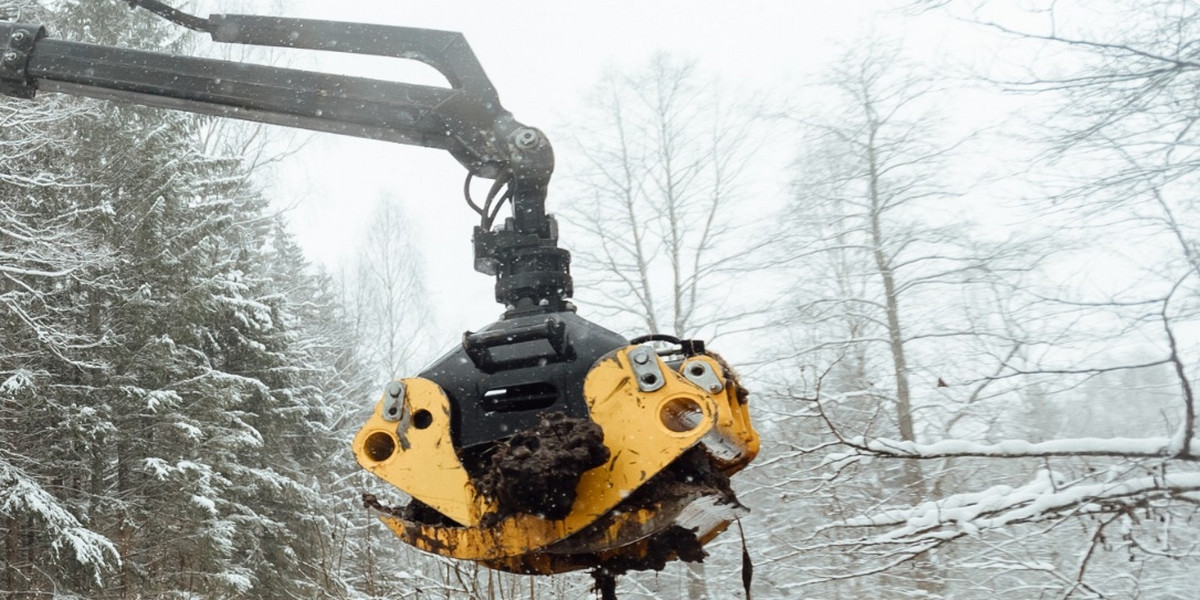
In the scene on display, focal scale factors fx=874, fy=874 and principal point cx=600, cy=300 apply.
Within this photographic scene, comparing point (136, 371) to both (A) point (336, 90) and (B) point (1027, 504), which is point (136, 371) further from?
(B) point (1027, 504)

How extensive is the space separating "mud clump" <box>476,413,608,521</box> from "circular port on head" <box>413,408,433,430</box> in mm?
260

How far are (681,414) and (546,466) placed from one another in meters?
0.31

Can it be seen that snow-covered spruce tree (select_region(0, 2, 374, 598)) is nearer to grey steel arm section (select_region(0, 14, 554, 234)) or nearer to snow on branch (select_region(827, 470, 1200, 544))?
grey steel arm section (select_region(0, 14, 554, 234))

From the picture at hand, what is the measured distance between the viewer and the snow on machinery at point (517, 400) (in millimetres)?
1737

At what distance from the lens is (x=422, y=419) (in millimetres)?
1987

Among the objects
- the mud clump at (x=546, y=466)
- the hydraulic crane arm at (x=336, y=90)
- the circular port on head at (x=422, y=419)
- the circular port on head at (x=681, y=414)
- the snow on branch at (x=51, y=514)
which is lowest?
the mud clump at (x=546, y=466)

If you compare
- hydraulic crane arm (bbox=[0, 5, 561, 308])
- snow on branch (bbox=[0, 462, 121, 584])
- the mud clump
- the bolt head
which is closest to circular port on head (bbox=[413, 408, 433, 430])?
the mud clump

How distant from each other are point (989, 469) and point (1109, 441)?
21.5ft

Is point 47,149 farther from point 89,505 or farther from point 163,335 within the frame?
point 89,505

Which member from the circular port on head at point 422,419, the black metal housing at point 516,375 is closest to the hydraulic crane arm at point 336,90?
the black metal housing at point 516,375

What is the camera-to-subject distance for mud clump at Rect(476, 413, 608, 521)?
167 cm

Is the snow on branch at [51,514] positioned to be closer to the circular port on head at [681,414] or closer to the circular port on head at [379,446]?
the circular port on head at [379,446]

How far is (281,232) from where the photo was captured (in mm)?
20078

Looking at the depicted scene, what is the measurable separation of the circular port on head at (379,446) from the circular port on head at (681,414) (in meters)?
0.63
